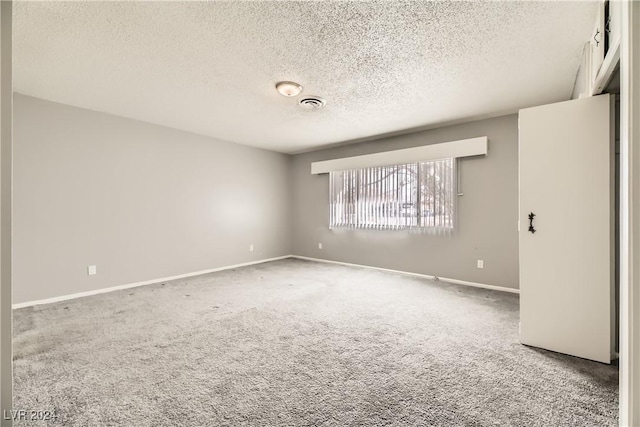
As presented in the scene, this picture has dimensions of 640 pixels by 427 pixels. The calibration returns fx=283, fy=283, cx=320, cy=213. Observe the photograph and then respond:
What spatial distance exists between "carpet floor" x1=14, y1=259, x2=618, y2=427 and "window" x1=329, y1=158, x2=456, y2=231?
158cm

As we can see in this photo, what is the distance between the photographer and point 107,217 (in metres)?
4.02

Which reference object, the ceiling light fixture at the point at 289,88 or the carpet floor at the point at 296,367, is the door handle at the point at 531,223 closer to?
the carpet floor at the point at 296,367

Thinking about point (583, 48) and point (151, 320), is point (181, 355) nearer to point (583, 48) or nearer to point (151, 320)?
point (151, 320)

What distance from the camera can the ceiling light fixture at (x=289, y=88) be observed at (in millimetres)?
3004

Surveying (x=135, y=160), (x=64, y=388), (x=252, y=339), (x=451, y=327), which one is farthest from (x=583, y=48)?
(x=135, y=160)

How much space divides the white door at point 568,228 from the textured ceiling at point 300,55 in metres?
0.72

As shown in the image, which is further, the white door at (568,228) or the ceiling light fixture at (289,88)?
the ceiling light fixture at (289,88)

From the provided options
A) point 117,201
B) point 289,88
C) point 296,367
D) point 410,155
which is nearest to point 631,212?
point 296,367

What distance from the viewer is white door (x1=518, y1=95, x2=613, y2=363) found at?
207 cm

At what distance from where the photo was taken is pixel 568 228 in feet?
7.18

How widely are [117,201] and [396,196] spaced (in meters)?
4.39

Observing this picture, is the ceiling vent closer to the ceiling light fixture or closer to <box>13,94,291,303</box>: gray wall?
the ceiling light fixture

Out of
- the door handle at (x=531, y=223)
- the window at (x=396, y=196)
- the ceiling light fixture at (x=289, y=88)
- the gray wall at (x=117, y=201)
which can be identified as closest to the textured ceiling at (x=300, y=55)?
the ceiling light fixture at (x=289, y=88)

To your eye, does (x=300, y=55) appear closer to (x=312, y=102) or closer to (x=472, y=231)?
(x=312, y=102)
